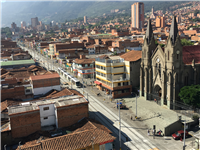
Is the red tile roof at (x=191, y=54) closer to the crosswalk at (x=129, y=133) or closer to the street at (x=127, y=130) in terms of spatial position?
the street at (x=127, y=130)

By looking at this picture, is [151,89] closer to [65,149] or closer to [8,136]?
[65,149]

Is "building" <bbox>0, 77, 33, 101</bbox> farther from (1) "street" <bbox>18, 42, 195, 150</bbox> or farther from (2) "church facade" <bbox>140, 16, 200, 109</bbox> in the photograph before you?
(2) "church facade" <bbox>140, 16, 200, 109</bbox>

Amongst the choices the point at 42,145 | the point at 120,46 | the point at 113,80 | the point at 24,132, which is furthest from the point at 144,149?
the point at 120,46

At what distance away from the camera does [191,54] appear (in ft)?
173

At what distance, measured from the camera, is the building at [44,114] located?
36.2 meters

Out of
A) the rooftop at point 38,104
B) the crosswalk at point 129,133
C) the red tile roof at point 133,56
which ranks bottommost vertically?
the crosswalk at point 129,133

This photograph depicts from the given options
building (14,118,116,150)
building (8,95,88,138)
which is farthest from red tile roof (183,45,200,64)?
building (14,118,116,150)

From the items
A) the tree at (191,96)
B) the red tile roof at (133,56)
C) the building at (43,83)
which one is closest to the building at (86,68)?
the red tile roof at (133,56)

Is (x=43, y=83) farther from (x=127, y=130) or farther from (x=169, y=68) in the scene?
(x=169, y=68)

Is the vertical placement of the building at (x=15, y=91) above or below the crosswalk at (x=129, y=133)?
above

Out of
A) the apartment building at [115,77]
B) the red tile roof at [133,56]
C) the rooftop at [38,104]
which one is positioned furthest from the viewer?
the red tile roof at [133,56]

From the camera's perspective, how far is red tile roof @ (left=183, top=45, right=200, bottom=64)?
170 feet

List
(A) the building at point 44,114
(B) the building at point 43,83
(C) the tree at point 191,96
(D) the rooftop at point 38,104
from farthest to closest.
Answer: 1. (B) the building at point 43,83
2. (C) the tree at point 191,96
3. (D) the rooftop at point 38,104
4. (A) the building at point 44,114

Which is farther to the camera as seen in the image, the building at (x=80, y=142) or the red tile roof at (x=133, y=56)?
the red tile roof at (x=133, y=56)
